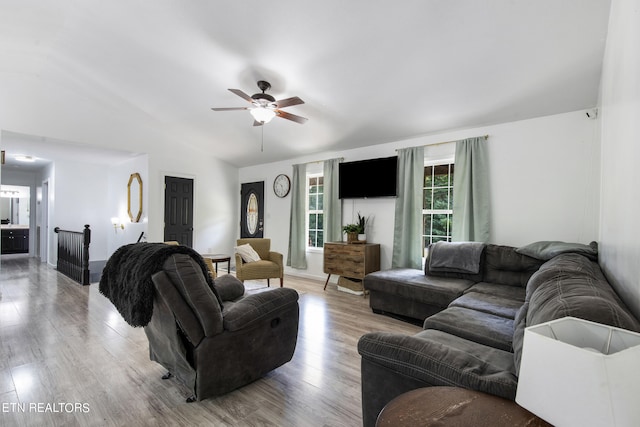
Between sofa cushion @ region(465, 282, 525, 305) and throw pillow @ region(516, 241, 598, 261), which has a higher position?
throw pillow @ region(516, 241, 598, 261)

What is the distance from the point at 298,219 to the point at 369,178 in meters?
1.73

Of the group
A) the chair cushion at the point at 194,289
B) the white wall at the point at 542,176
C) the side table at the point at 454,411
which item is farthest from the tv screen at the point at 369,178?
the side table at the point at 454,411

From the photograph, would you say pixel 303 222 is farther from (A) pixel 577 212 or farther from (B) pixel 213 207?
(A) pixel 577 212

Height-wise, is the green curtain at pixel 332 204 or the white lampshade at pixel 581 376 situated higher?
the green curtain at pixel 332 204

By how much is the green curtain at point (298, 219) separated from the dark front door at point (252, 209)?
111 centimetres

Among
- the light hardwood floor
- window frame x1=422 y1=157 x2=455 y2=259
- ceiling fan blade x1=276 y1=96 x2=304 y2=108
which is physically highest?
ceiling fan blade x1=276 y1=96 x2=304 y2=108

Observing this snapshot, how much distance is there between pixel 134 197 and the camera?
20.3 ft

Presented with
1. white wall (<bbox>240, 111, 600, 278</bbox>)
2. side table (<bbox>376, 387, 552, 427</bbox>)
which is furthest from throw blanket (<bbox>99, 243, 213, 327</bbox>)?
white wall (<bbox>240, 111, 600, 278</bbox>)

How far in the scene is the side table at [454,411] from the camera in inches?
32.8

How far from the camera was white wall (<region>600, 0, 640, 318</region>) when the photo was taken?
4.13ft

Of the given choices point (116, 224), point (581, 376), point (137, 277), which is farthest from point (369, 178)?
point (116, 224)

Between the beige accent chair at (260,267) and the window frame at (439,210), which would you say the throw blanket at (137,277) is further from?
the window frame at (439,210)

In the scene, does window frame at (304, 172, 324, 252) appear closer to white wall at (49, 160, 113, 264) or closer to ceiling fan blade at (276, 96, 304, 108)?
ceiling fan blade at (276, 96, 304, 108)

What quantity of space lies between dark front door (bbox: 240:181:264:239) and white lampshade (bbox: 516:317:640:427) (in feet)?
20.0
